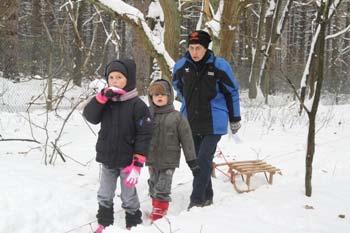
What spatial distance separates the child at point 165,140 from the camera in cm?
452

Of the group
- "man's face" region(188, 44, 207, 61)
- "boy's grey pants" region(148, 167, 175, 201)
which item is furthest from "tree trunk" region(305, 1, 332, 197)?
"boy's grey pants" region(148, 167, 175, 201)

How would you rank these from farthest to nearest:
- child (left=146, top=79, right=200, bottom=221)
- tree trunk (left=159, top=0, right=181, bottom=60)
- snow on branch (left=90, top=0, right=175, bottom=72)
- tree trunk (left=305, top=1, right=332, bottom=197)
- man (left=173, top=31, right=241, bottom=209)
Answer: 1. tree trunk (left=159, top=0, right=181, bottom=60)
2. snow on branch (left=90, top=0, right=175, bottom=72)
3. man (left=173, top=31, right=241, bottom=209)
4. child (left=146, top=79, right=200, bottom=221)
5. tree trunk (left=305, top=1, right=332, bottom=197)

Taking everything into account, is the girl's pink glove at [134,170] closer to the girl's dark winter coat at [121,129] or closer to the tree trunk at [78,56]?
the girl's dark winter coat at [121,129]

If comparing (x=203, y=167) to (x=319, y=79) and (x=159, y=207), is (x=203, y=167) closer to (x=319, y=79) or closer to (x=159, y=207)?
(x=159, y=207)

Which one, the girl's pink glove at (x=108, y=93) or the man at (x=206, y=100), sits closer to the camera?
the girl's pink glove at (x=108, y=93)

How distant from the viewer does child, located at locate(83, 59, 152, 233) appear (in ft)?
13.3

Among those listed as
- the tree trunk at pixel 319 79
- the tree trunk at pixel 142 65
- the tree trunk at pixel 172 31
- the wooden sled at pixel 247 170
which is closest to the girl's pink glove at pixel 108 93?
the tree trunk at pixel 319 79

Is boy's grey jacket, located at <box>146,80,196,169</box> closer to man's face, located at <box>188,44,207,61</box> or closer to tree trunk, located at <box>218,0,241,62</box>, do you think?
man's face, located at <box>188,44,207,61</box>

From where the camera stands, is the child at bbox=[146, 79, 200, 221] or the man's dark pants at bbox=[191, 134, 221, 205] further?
the man's dark pants at bbox=[191, 134, 221, 205]

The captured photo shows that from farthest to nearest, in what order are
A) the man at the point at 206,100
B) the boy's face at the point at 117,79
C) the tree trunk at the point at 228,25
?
the tree trunk at the point at 228,25 → the man at the point at 206,100 → the boy's face at the point at 117,79

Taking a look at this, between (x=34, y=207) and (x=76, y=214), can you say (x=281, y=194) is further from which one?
(x=34, y=207)

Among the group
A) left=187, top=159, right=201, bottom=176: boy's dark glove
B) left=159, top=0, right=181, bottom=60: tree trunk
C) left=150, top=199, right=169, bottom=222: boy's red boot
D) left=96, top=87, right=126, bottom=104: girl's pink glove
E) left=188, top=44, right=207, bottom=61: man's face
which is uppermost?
left=159, top=0, right=181, bottom=60: tree trunk

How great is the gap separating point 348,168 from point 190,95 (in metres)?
2.95

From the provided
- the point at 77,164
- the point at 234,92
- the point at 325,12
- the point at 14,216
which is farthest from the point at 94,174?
the point at 325,12
